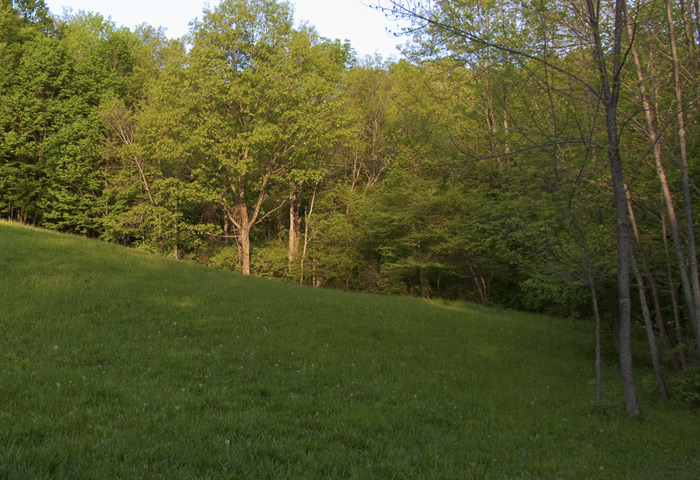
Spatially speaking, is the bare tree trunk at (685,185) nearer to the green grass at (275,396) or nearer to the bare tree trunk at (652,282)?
the bare tree trunk at (652,282)

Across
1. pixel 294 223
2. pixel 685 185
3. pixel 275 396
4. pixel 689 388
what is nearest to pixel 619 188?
pixel 685 185

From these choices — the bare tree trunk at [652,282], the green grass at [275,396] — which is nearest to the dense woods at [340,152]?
the bare tree trunk at [652,282]

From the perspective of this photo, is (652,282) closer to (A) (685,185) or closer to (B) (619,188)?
(A) (685,185)

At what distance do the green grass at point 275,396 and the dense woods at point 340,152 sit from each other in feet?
7.84

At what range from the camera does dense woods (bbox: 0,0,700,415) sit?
7984mm

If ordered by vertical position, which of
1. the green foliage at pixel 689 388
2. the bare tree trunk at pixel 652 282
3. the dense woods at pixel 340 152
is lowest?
the green foliage at pixel 689 388

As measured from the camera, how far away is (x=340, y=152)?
30.6 meters

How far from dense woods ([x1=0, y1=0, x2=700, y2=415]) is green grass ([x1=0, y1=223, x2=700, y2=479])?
2389mm

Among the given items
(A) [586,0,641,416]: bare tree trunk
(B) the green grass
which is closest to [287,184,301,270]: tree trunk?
(B) the green grass

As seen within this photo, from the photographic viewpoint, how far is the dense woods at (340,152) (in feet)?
26.2

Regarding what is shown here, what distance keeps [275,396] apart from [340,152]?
2578 cm

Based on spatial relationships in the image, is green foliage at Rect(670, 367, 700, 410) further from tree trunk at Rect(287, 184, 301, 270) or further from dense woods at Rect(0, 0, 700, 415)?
tree trunk at Rect(287, 184, 301, 270)

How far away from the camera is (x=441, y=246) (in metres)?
21.6

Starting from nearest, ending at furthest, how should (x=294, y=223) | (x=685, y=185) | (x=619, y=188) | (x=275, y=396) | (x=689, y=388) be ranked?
(x=275, y=396), (x=619, y=188), (x=685, y=185), (x=689, y=388), (x=294, y=223)
